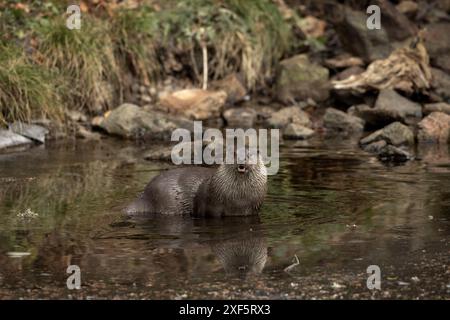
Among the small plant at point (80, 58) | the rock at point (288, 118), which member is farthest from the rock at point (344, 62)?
the small plant at point (80, 58)

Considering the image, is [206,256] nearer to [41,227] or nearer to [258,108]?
[41,227]

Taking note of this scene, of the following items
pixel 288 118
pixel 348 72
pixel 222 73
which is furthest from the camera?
pixel 222 73

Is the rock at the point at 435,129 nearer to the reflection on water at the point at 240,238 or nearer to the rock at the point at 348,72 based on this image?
the reflection on water at the point at 240,238

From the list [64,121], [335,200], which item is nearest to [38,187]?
[335,200]

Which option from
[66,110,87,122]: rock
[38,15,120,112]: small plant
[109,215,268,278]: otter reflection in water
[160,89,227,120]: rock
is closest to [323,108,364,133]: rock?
[160,89,227,120]: rock

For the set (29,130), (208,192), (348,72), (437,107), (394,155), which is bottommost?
(208,192)

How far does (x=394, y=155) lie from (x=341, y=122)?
276 cm

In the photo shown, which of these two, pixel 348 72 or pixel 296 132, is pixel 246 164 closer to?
pixel 296 132

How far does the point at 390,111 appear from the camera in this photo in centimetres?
1288

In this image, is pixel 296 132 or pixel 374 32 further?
pixel 374 32

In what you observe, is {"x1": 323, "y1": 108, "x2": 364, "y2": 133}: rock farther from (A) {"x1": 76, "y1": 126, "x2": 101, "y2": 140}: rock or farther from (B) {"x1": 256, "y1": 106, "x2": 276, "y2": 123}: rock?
(A) {"x1": 76, "y1": 126, "x2": 101, "y2": 140}: rock

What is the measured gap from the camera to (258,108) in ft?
47.7

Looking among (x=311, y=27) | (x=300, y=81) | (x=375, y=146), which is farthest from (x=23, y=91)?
(x=311, y=27)
